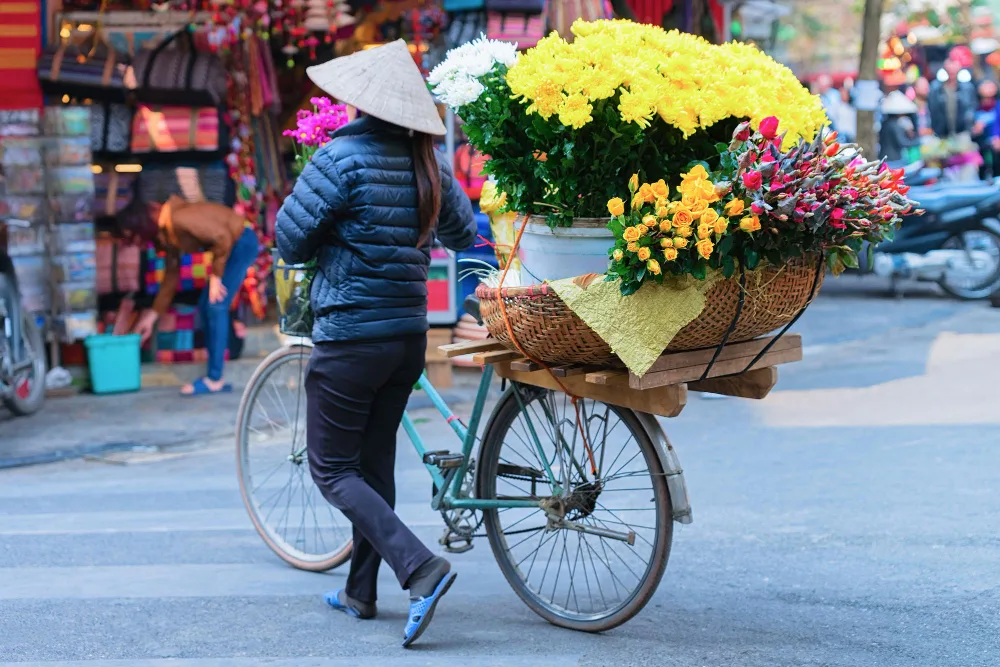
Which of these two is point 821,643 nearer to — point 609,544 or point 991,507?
point 609,544

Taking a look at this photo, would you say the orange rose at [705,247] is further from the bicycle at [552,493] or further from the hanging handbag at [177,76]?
the hanging handbag at [177,76]

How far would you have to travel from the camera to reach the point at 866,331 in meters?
11.3

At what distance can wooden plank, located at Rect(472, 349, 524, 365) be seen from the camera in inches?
164

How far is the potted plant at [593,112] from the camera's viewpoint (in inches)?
147

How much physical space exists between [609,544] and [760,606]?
0.59 m

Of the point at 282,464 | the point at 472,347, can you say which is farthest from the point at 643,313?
the point at 282,464

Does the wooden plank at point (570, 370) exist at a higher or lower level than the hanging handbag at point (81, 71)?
lower

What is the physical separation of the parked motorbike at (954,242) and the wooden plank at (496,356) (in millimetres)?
9314

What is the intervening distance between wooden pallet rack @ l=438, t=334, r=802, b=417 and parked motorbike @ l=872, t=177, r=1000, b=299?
9039 millimetres

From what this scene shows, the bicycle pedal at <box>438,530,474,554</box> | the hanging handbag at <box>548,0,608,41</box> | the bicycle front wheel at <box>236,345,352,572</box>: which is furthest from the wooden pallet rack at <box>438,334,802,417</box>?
the hanging handbag at <box>548,0,608,41</box>

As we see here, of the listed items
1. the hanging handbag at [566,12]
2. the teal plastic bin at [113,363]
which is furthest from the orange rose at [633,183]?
the hanging handbag at [566,12]

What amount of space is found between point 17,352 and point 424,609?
198 inches

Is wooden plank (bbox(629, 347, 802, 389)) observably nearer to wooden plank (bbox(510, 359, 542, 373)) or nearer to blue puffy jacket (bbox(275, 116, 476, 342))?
wooden plank (bbox(510, 359, 542, 373))

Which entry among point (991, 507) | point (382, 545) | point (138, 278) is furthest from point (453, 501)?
point (138, 278)
